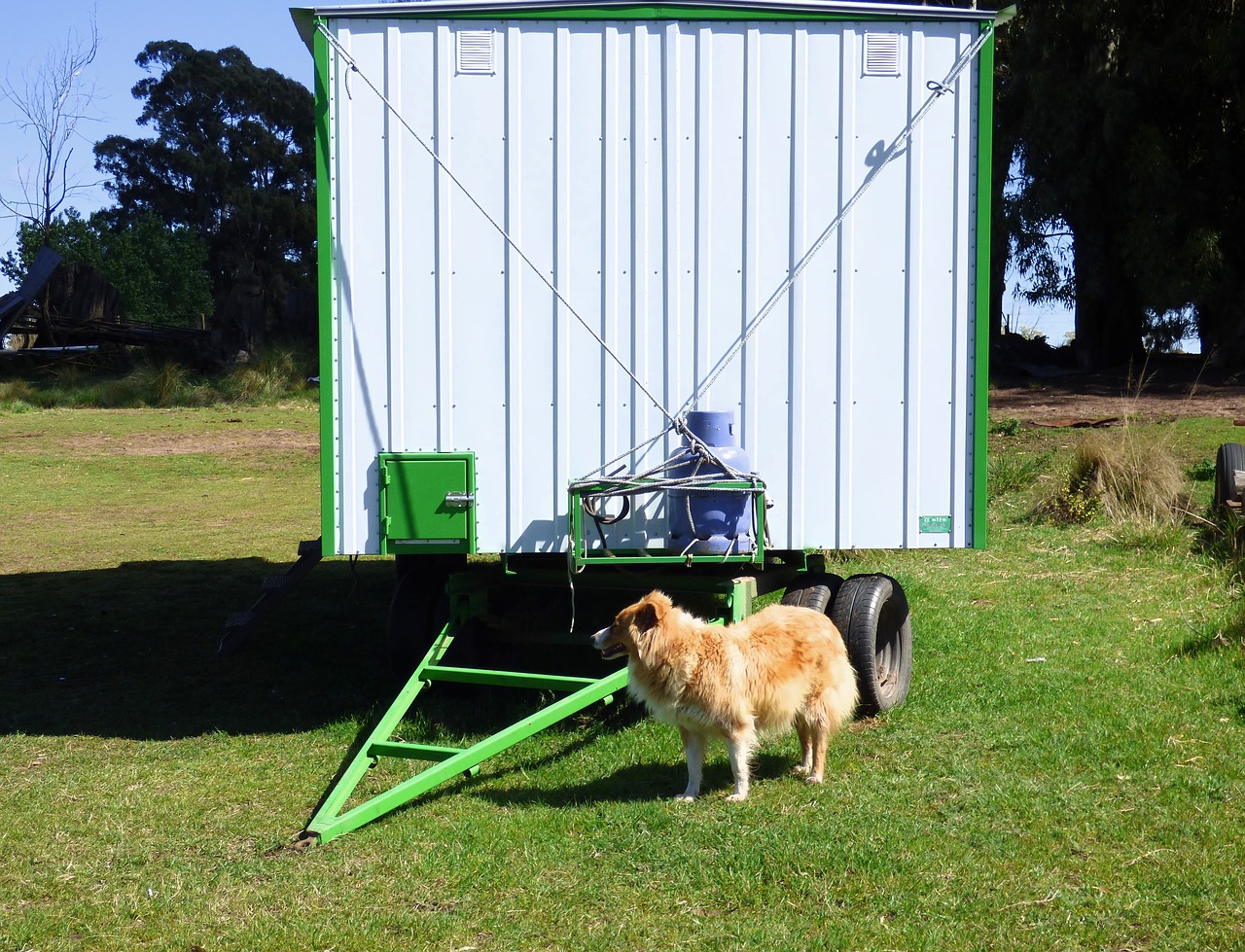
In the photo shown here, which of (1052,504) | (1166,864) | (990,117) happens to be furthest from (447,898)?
(1052,504)

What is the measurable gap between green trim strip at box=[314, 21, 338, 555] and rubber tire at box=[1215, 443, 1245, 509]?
7.91 metres

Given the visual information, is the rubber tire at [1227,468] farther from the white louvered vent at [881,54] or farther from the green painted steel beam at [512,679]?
the green painted steel beam at [512,679]

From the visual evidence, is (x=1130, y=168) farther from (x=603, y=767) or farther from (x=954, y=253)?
(x=603, y=767)

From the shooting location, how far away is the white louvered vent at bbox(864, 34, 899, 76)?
6.08m

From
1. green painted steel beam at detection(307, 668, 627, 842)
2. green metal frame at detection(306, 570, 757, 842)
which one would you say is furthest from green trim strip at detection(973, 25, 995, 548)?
green painted steel beam at detection(307, 668, 627, 842)

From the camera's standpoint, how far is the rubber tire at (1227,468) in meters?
10.6

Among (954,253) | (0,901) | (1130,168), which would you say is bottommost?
(0,901)

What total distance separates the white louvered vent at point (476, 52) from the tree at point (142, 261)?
Result: 102 ft

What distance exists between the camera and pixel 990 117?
6113 mm

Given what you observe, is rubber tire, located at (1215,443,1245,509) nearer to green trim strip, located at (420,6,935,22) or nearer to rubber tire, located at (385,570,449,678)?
green trim strip, located at (420,6,935,22)

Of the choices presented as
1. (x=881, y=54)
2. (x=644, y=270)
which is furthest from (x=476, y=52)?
(x=881, y=54)

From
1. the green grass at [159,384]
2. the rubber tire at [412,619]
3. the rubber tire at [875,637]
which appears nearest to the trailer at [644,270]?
the rubber tire at [875,637]

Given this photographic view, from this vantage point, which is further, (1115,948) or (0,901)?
(0,901)

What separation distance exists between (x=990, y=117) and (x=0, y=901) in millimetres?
5486
